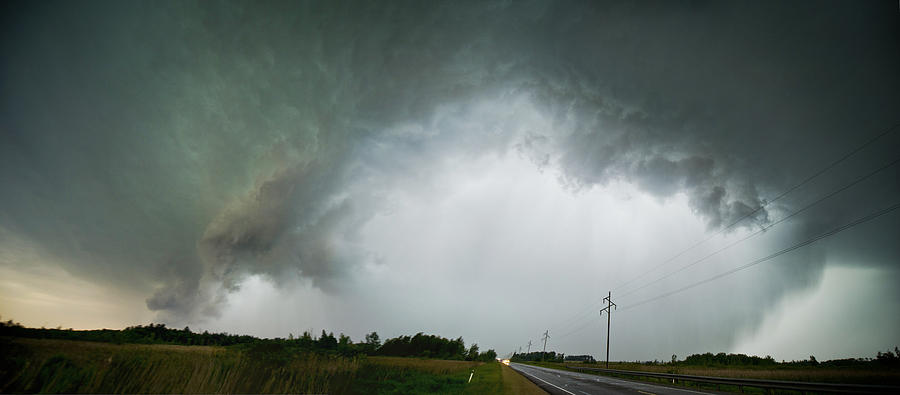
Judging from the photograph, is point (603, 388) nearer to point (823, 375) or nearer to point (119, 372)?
point (823, 375)

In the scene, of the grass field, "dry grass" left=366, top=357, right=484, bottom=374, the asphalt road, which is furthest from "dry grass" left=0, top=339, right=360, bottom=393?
the grass field

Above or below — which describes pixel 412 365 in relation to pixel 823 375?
below

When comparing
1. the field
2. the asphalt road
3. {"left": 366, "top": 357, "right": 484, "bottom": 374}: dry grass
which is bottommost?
{"left": 366, "top": 357, "right": 484, "bottom": 374}: dry grass

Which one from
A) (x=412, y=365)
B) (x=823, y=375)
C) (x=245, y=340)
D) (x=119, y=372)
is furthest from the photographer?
(x=412, y=365)

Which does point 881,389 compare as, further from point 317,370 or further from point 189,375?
point 189,375

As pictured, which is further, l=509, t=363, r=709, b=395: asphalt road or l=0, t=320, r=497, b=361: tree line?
l=509, t=363, r=709, b=395: asphalt road

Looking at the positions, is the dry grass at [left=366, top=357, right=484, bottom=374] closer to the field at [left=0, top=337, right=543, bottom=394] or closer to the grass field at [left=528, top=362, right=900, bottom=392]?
the field at [left=0, top=337, right=543, bottom=394]

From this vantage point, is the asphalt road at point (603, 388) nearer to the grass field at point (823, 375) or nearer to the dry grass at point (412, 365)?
the grass field at point (823, 375)

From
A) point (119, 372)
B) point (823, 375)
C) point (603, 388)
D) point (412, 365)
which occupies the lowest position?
point (412, 365)

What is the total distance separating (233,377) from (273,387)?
6.68 feet

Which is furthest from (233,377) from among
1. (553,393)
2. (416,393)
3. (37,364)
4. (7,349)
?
(553,393)

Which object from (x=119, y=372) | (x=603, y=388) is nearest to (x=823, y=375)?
(x=603, y=388)

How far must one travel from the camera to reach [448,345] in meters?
124

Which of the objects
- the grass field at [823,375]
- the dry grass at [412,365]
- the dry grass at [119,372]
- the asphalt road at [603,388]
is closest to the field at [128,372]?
the dry grass at [119,372]
